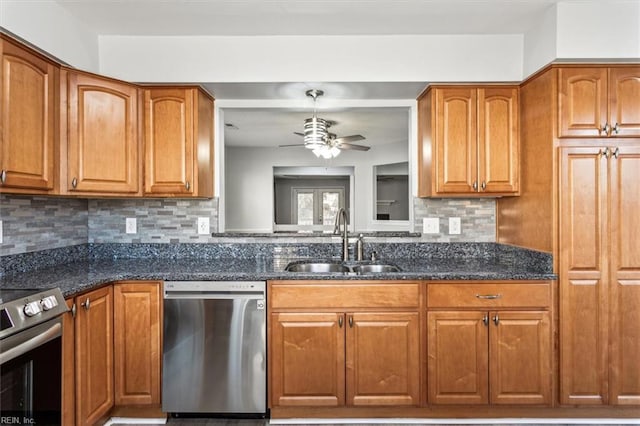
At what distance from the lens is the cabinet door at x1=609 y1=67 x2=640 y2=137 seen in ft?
6.79

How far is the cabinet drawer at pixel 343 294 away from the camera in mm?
2125

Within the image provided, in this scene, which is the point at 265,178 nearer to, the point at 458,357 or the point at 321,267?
the point at 321,267

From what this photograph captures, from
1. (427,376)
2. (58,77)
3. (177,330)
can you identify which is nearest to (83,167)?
(58,77)

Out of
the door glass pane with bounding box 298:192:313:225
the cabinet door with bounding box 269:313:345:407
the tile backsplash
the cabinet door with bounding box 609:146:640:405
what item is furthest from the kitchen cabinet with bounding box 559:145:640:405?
the door glass pane with bounding box 298:192:313:225

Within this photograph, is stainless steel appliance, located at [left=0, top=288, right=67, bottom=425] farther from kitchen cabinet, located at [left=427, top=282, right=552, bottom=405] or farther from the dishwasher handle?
kitchen cabinet, located at [left=427, top=282, right=552, bottom=405]

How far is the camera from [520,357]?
2.11m

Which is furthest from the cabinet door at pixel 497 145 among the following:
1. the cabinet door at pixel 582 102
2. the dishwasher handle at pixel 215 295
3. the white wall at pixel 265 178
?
the white wall at pixel 265 178

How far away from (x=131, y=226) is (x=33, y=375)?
133 cm

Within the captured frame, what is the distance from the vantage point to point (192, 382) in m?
2.12

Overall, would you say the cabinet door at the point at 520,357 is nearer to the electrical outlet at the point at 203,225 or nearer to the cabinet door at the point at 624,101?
the cabinet door at the point at 624,101

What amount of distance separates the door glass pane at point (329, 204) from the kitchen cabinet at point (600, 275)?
11.0 ft

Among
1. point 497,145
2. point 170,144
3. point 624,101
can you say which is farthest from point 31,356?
point 624,101

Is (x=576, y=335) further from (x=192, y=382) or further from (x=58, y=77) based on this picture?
(x=58, y=77)

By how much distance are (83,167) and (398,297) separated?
1999mm
